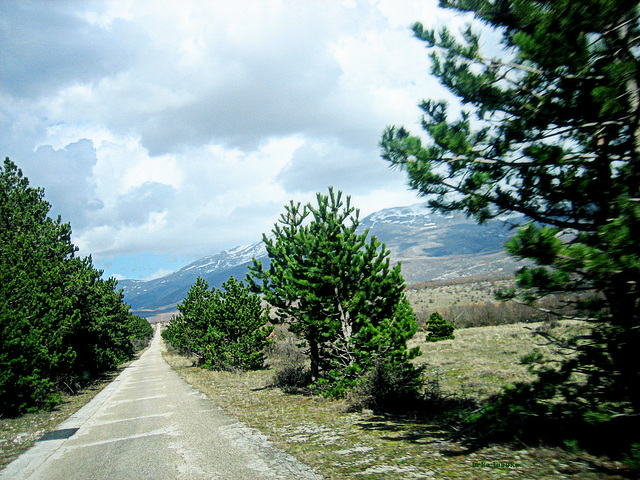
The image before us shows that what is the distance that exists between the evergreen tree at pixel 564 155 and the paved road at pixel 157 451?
13.2ft

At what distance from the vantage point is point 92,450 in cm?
785

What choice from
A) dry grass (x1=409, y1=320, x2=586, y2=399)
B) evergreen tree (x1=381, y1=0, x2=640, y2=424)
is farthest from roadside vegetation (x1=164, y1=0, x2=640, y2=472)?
dry grass (x1=409, y1=320, x2=586, y2=399)

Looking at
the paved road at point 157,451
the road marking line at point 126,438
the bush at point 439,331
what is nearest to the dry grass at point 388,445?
the paved road at point 157,451

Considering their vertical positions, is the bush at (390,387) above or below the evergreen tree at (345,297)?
below

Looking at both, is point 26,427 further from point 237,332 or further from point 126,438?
point 237,332

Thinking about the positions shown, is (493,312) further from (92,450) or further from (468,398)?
(92,450)

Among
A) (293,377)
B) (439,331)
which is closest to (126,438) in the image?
(293,377)

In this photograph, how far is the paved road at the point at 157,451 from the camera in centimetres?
587

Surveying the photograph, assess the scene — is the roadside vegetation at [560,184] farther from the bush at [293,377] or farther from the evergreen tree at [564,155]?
the bush at [293,377]

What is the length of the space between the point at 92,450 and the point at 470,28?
10.3 m

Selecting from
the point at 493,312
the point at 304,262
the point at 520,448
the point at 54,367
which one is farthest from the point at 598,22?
the point at 493,312

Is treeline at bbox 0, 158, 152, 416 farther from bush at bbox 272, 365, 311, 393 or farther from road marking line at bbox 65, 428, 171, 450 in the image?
bush at bbox 272, 365, 311, 393

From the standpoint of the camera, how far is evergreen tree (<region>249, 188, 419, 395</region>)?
974 centimetres

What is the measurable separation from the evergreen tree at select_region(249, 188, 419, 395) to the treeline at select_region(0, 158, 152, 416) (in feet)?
30.6
